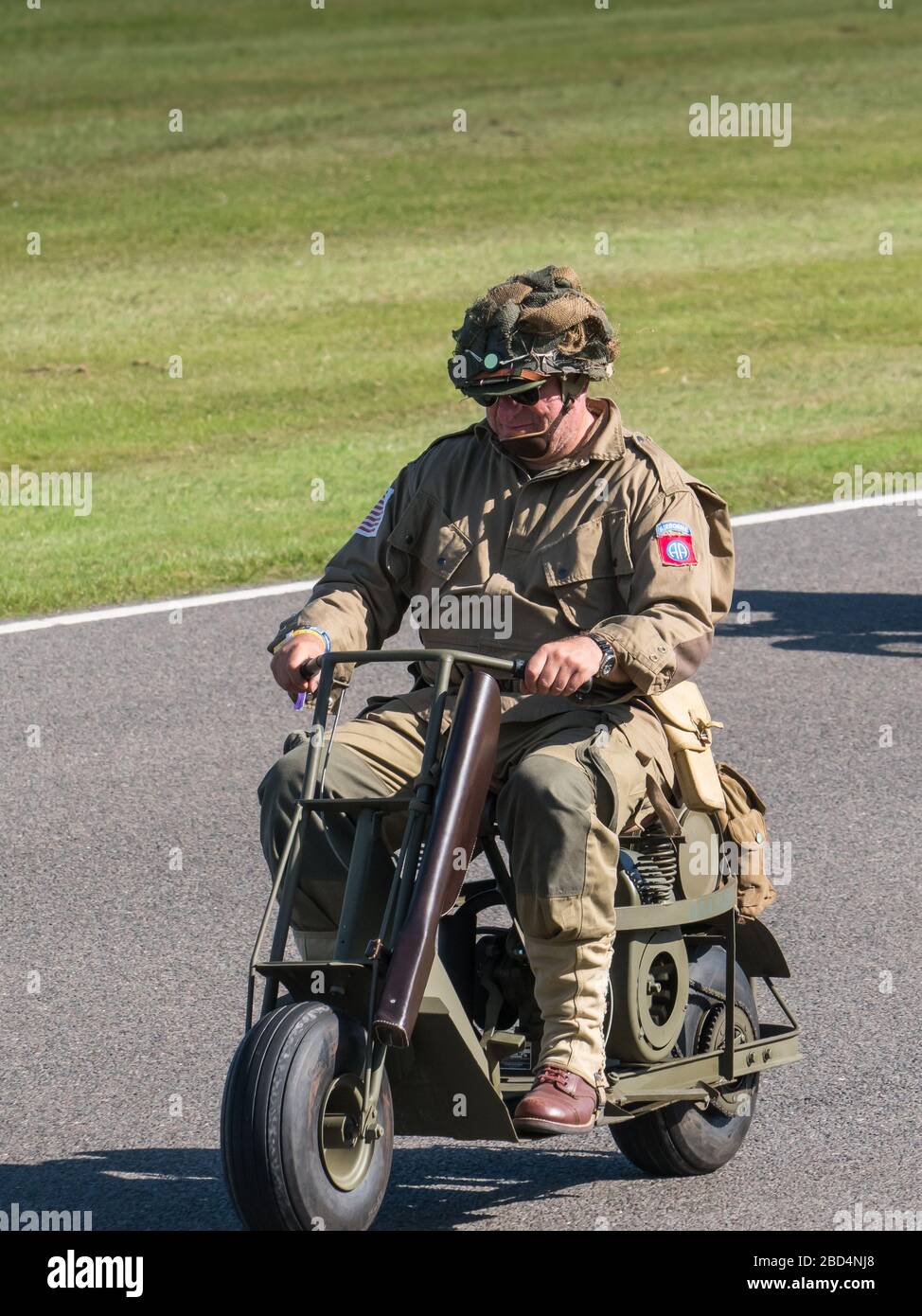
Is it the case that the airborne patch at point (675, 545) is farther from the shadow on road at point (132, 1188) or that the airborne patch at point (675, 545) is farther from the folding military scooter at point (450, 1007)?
the shadow on road at point (132, 1188)

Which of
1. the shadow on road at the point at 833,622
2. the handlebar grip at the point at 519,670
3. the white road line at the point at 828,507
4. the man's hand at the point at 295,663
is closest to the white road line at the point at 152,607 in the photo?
the shadow on road at the point at 833,622

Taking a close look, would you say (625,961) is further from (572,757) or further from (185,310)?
(185,310)

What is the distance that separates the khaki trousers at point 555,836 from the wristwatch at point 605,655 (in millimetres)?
167

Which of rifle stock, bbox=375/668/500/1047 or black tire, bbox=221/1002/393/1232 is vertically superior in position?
rifle stock, bbox=375/668/500/1047

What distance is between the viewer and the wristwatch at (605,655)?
4645 mm

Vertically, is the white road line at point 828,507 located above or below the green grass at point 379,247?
below

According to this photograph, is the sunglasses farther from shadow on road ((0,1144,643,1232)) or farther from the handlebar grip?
shadow on road ((0,1144,643,1232))

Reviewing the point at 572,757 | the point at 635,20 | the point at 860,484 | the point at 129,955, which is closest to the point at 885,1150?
the point at 572,757

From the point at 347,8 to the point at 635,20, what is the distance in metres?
4.92

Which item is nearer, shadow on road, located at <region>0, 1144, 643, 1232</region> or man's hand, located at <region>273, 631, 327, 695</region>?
man's hand, located at <region>273, 631, 327, 695</region>

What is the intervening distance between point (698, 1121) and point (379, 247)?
17746 mm

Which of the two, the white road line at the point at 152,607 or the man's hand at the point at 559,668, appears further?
the white road line at the point at 152,607

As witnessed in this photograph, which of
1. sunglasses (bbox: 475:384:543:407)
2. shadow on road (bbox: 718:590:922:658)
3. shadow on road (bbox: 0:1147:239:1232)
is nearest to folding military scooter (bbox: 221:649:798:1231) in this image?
shadow on road (bbox: 0:1147:239:1232)

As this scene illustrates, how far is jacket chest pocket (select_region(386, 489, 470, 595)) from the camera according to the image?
16.7ft
